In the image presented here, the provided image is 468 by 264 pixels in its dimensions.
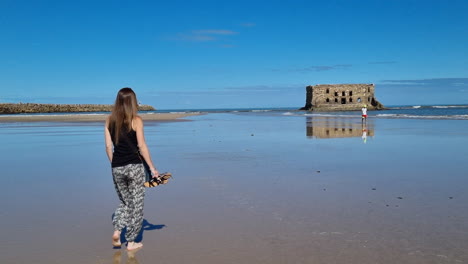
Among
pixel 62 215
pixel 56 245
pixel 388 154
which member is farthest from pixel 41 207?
pixel 388 154

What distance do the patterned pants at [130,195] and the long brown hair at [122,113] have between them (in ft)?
1.20

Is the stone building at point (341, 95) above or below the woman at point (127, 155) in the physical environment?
above

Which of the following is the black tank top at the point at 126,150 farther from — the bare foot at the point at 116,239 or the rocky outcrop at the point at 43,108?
the rocky outcrop at the point at 43,108

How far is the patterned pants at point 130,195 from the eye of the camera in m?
4.63

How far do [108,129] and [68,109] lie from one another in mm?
120540

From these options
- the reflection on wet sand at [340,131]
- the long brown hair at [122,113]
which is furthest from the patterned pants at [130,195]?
the reflection on wet sand at [340,131]

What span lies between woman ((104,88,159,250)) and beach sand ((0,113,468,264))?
28cm

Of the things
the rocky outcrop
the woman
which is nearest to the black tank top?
the woman

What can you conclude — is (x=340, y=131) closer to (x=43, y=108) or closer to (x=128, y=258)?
(x=128, y=258)

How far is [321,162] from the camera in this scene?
9859 mm

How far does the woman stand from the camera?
461cm

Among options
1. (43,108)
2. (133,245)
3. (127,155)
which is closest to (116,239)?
(133,245)

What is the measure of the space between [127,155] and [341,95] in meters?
85.5

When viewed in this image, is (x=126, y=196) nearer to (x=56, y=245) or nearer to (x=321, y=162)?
(x=56, y=245)
